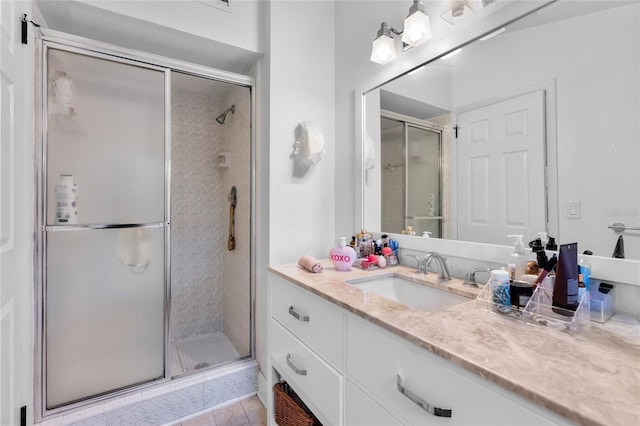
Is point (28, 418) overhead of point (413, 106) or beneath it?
beneath

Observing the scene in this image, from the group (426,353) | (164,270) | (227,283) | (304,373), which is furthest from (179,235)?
(426,353)

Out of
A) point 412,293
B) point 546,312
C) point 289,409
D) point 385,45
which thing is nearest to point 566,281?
point 546,312

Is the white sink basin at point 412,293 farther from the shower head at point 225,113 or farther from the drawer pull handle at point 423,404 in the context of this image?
the shower head at point 225,113

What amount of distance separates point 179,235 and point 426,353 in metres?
2.41

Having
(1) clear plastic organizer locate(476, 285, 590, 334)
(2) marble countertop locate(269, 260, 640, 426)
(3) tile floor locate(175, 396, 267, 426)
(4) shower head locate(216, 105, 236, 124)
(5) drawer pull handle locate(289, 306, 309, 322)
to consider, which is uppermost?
(4) shower head locate(216, 105, 236, 124)

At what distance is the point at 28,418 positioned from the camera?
132cm

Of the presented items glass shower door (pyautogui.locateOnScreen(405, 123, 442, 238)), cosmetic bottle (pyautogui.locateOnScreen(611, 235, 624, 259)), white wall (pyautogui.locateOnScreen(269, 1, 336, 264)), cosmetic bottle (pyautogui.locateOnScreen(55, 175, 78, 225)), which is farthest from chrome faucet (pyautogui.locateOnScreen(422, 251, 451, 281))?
cosmetic bottle (pyautogui.locateOnScreen(55, 175, 78, 225))

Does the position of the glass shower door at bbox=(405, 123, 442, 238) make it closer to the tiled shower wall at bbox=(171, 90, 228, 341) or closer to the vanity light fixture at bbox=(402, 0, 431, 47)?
the vanity light fixture at bbox=(402, 0, 431, 47)

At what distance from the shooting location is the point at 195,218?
264 cm

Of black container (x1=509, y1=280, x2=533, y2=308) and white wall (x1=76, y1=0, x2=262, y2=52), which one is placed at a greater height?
white wall (x1=76, y1=0, x2=262, y2=52)

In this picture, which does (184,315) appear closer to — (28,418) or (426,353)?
(28,418)

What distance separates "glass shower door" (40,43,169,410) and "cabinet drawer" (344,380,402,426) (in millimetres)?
1280

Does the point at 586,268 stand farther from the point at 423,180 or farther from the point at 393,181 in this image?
the point at 393,181

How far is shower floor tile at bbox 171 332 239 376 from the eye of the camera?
6.95 ft
